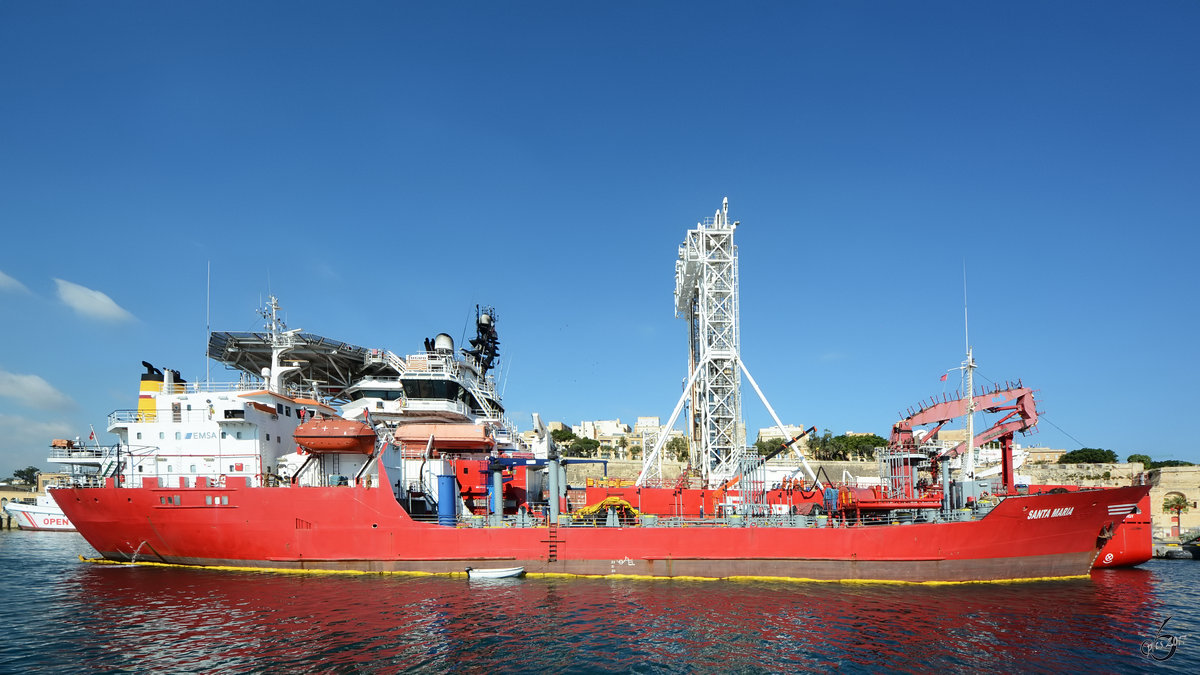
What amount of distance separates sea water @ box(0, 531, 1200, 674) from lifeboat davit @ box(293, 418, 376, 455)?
4.17m

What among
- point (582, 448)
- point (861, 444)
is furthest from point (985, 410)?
point (582, 448)

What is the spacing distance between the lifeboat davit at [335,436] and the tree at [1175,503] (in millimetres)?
44917

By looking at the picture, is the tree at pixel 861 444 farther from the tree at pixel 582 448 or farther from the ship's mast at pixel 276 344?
the ship's mast at pixel 276 344

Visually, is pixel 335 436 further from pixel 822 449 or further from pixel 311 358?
pixel 822 449

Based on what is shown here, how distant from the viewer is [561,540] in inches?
867

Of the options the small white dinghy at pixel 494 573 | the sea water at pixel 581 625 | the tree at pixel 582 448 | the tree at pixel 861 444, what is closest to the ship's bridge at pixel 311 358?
the sea water at pixel 581 625

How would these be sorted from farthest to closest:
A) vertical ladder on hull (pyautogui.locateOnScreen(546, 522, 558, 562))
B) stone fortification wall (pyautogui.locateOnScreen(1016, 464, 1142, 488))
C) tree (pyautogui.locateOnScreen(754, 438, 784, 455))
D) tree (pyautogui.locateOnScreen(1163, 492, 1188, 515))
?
1. tree (pyautogui.locateOnScreen(754, 438, 784, 455))
2. stone fortification wall (pyautogui.locateOnScreen(1016, 464, 1142, 488))
3. tree (pyautogui.locateOnScreen(1163, 492, 1188, 515))
4. vertical ladder on hull (pyautogui.locateOnScreen(546, 522, 558, 562))

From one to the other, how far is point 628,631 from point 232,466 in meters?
17.1

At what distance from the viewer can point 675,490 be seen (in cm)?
2734

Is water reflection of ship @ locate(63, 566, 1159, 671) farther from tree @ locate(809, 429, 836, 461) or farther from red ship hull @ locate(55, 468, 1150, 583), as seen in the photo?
tree @ locate(809, 429, 836, 461)

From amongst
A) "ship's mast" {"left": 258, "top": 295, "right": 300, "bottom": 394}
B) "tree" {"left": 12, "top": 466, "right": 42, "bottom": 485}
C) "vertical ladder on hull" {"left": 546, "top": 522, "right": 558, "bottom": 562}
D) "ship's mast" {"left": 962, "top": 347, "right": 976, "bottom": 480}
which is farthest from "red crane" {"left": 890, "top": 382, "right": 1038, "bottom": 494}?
"tree" {"left": 12, "top": 466, "right": 42, "bottom": 485}

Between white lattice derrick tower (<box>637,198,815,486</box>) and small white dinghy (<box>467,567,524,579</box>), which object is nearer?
small white dinghy (<box>467,567,524,579</box>)

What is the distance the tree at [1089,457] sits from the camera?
57.7 meters

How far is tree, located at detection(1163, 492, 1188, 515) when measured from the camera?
39781mm
